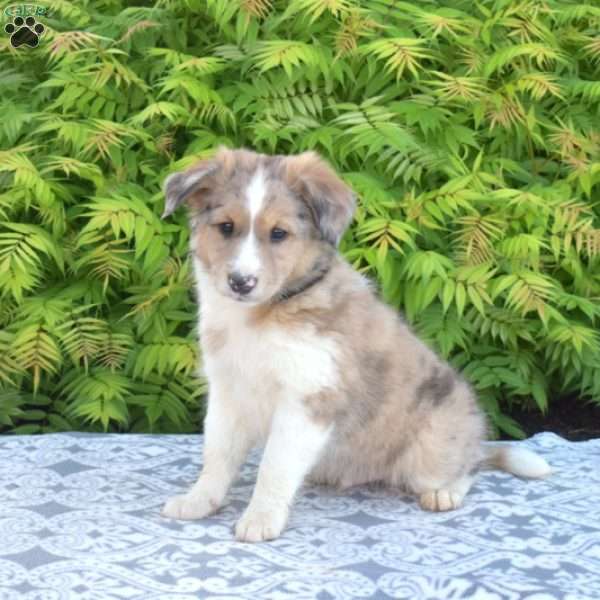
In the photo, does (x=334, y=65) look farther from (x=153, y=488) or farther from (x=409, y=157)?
(x=153, y=488)

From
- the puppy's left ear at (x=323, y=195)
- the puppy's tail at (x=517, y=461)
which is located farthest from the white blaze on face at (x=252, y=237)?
the puppy's tail at (x=517, y=461)

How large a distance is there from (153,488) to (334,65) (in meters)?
2.50

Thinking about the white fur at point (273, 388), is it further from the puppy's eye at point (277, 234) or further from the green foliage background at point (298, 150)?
the green foliage background at point (298, 150)

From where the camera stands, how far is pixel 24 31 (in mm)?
5727

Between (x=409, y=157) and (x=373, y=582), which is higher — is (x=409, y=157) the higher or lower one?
the higher one

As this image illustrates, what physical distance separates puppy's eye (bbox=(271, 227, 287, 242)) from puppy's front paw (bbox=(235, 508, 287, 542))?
1052 mm

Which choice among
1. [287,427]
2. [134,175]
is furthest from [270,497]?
[134,175]

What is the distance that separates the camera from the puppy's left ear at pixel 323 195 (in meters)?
3.59

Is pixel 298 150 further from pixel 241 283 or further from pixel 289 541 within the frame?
pixel 289 541

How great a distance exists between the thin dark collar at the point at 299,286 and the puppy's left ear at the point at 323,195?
0.57 feet

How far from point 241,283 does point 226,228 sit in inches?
10.2

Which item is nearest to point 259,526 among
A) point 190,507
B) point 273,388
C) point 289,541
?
point 289,541

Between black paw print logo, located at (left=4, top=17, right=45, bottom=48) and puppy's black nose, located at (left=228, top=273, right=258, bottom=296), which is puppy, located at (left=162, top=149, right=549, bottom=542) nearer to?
puppy's black nose, located at (left=228, top=273, right=258, bottom=296)

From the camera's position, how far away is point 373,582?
11.2 feet
